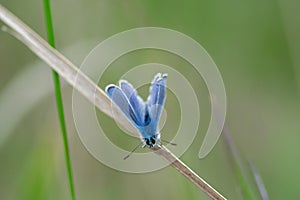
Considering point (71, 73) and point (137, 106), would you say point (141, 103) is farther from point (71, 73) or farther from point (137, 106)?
point (71, 73)

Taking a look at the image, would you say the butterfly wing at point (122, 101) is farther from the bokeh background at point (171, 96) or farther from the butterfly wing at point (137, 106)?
the bokeh background at point (171, 96)

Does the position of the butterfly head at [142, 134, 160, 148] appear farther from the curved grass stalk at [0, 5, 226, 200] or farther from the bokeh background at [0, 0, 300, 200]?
the bokeh background at [0, 0, 300, 200]

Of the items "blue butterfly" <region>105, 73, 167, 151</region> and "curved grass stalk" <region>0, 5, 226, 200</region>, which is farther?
"curved grass stalk" <region>0, 5, 226, 200</region>

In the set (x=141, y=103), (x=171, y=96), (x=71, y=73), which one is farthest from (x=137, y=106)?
(x=171, y=96)

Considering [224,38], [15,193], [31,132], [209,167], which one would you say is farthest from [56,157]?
[224,38]

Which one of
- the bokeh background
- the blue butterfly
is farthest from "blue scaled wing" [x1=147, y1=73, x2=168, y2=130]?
the bokeh background

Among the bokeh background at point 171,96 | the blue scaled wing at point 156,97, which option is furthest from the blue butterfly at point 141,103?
the bokeh background at point 171,96

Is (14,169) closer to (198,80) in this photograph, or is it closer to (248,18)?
(198,80)
